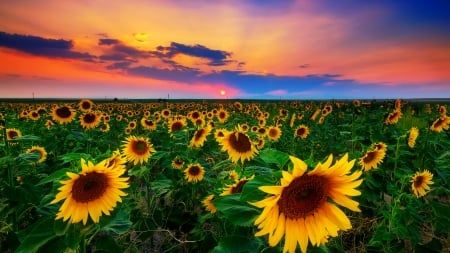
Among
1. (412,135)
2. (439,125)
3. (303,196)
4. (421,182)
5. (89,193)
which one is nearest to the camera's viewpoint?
(303,196)

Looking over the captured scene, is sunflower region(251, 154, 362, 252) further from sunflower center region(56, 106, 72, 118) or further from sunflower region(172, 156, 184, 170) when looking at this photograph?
sunflower center region(56, 106, 72, 118)

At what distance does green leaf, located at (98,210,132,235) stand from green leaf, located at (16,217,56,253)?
269mm

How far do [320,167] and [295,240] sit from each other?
1.26 feet

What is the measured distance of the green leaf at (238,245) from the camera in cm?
205

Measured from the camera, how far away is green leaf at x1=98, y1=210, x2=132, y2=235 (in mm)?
2170

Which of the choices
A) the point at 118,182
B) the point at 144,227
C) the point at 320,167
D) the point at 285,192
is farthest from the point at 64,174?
the point at 144,227

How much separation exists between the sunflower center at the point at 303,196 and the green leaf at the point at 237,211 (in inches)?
10.2

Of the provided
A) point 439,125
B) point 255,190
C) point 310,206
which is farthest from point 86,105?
point 310,206

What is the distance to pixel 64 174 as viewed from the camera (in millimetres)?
2203

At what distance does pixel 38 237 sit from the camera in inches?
83.2

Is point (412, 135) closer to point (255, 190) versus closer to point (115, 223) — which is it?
point (255, 190)

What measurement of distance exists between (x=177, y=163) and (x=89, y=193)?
10.7ft

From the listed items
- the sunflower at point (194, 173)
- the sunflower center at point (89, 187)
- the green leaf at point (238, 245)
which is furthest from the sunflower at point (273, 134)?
the sunflower center at point (89, 187)

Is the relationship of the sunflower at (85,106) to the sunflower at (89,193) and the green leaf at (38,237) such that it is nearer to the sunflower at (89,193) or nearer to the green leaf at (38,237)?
the green leaf at (38,237)
